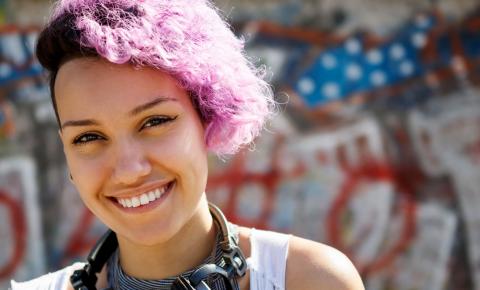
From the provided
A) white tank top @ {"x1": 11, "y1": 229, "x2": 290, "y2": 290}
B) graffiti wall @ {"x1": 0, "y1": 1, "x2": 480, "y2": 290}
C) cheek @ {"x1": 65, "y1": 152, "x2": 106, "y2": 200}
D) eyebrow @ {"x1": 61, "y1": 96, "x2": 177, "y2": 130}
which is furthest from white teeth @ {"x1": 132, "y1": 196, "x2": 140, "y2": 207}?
graffiti wall @ {"x1": 0, "y1": 1, "x2": 480, "y2": 290}

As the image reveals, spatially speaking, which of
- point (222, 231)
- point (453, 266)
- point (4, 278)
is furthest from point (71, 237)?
point (222, 231)

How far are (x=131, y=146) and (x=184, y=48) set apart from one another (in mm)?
318

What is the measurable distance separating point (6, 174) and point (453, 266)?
3.31 metres

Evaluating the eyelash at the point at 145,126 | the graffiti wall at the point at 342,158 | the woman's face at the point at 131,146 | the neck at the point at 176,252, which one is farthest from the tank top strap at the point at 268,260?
the graffiti wall at the point at 342,158

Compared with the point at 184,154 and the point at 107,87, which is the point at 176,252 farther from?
the point at 107,87

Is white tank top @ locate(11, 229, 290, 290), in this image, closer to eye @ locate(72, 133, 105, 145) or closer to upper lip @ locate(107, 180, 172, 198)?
upper lip @ locate(107, 180, 172, 198)

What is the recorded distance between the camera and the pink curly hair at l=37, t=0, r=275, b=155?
6.98 ft

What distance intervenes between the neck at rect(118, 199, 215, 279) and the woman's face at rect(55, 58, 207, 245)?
6.0 inches

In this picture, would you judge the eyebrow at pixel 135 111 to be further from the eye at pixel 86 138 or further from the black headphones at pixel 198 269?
the black headphones at pixel 198 269

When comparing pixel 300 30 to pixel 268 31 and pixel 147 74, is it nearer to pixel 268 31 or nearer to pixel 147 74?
pixel 268 31

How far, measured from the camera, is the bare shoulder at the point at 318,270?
2258 mm

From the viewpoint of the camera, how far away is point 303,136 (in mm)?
5848

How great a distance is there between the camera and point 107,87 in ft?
6.92

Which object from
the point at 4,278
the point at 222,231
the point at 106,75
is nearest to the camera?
the point at 106,75
